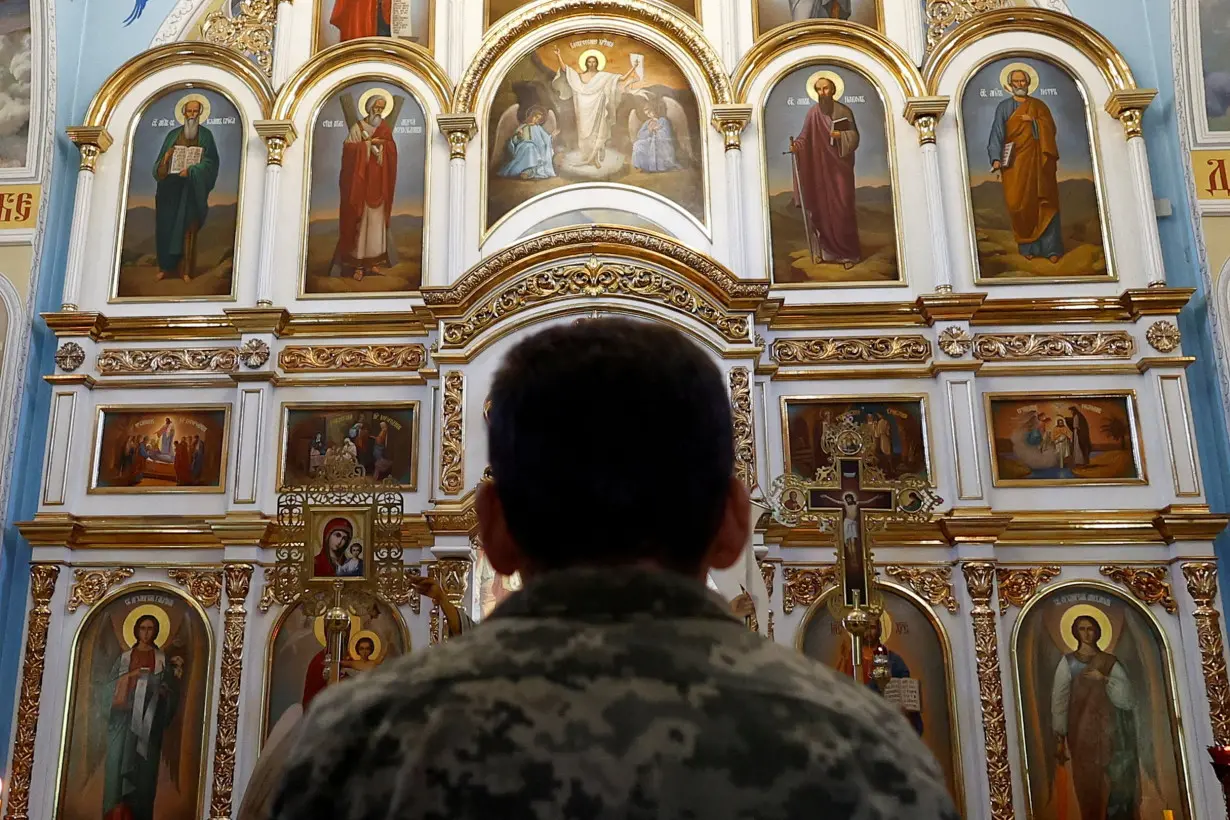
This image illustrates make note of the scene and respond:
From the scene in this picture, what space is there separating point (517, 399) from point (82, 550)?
→ 9.43 meters

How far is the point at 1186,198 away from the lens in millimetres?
10469

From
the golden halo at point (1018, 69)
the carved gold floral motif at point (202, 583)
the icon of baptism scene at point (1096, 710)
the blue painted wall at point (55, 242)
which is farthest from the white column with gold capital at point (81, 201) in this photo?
the icon of baptism scene at point (1096, 710)

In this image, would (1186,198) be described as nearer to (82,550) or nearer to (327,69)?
(327,69)

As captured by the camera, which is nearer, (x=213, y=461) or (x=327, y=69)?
(x=213, y=461)

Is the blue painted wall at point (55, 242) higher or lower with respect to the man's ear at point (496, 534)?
higher

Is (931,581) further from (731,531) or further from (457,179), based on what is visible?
(731,531)

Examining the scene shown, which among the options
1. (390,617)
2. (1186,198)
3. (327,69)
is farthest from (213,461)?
(1186,198)

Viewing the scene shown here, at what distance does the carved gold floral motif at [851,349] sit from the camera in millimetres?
9938

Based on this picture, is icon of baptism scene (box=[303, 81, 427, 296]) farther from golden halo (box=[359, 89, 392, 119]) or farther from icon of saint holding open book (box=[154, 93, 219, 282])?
icon of saint holding open book (box=[154, 93, 219, 282])

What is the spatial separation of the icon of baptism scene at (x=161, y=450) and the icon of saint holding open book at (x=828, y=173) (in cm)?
560

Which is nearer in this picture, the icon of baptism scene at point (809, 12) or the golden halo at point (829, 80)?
the golden halo at point (829, 80)

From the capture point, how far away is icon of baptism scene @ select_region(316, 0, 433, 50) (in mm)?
11312

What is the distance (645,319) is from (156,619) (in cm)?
479

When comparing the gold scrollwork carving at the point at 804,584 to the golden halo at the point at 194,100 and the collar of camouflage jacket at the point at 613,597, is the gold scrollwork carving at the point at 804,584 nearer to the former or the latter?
the golden halo at the point at 194,100
